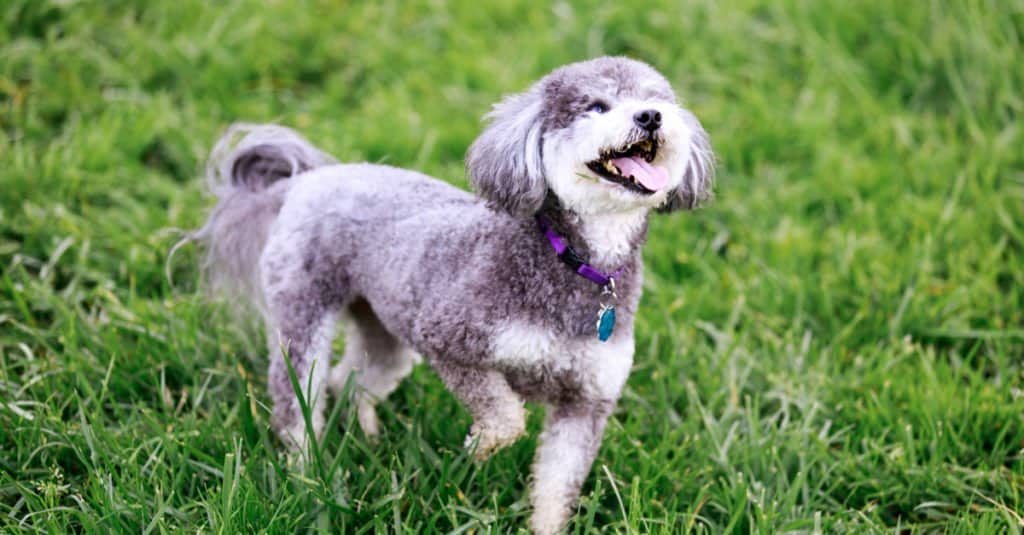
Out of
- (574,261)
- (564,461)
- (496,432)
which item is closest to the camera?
(574,261)

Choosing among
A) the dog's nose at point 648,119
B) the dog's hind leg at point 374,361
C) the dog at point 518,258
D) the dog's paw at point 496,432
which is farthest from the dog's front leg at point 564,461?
the dog's nose at point 648,119

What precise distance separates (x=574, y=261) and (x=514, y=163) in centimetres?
34

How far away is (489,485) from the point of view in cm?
326

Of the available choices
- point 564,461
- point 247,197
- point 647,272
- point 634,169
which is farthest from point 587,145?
point 647,272

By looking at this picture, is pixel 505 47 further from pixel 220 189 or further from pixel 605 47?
pixel 220 189

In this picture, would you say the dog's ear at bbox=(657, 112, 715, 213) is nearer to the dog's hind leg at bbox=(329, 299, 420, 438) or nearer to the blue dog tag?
the blue dog tag

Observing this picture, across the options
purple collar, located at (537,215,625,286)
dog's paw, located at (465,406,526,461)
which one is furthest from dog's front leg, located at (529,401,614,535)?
purple collar, located at (537,215,625,286)

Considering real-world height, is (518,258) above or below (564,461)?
above

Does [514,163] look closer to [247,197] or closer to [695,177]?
[695,177]

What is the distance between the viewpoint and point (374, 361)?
363 cm

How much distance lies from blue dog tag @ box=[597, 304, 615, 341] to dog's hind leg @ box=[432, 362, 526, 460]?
34 cm

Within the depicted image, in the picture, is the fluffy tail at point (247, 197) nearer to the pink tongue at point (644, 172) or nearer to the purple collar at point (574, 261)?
the purple collar at point (574, 261)

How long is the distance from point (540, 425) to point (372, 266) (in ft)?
2.90

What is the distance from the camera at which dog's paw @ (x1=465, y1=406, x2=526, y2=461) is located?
2922 millimetres
